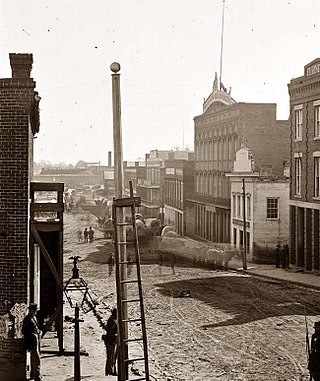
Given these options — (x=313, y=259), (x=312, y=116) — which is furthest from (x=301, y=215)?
(x=312, y=116)

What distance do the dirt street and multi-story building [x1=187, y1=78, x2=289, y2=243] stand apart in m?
14.4

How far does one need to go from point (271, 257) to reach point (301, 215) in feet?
13.5

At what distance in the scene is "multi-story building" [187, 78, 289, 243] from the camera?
4722cm

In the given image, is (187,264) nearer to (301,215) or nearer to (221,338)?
(301,215)

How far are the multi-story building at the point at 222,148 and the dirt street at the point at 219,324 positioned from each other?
14.4 meters

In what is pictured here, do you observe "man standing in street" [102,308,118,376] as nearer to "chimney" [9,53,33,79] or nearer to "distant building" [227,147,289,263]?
"chimney" [9,53,33,79]

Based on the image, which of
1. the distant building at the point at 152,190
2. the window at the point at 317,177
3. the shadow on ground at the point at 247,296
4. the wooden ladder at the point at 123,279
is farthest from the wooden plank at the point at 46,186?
the distant building at the point at 152,190

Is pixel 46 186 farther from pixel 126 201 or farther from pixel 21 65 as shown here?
pixel 126 201

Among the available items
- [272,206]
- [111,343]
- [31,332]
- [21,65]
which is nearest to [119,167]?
[21,65]

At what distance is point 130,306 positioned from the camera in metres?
24.4

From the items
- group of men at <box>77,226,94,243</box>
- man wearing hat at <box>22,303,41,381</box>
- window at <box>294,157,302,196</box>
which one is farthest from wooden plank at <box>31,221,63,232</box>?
group of men at <box>77,226,94,243</box>

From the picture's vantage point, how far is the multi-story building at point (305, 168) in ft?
110

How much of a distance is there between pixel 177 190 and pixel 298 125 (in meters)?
27.2

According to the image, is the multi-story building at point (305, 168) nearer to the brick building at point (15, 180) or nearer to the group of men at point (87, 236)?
the group of men at point (87, 236)
